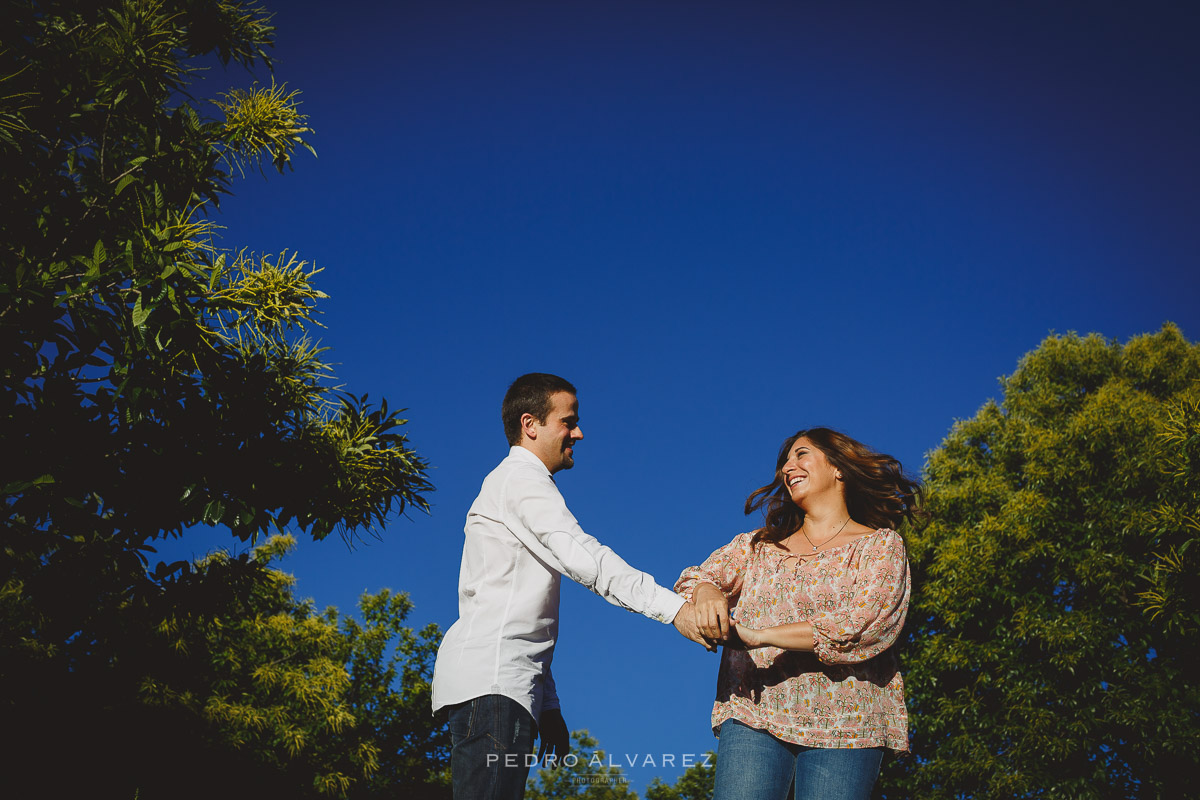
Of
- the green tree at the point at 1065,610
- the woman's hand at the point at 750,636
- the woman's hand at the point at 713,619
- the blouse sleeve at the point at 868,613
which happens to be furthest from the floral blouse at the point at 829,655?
the green tree at the point at 1065,610

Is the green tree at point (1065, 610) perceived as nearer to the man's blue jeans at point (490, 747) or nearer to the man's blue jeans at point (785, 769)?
the man's blue jeans at point (785, 769)

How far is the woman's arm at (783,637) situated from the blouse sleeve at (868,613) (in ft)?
0.12

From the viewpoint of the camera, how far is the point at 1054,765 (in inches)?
550

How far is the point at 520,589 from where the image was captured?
343 cm

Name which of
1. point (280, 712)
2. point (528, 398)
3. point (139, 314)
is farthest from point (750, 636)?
point (280, 712)

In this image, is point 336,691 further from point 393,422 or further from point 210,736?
point 393,422

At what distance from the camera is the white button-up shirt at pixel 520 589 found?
3.25 metres

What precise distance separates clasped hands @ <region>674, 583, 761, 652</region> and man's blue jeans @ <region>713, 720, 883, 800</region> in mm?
378

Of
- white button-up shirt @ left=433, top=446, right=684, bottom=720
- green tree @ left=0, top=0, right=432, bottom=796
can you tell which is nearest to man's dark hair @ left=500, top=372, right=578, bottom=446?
white button-up shirt @ left=433, top=446, right=684, bottom=720

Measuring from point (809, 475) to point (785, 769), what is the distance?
4.58ft

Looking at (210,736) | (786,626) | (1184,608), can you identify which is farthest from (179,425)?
(210,736)

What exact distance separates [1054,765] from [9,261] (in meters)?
16.0

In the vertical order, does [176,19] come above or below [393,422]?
above

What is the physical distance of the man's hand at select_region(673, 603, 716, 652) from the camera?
3.54m
